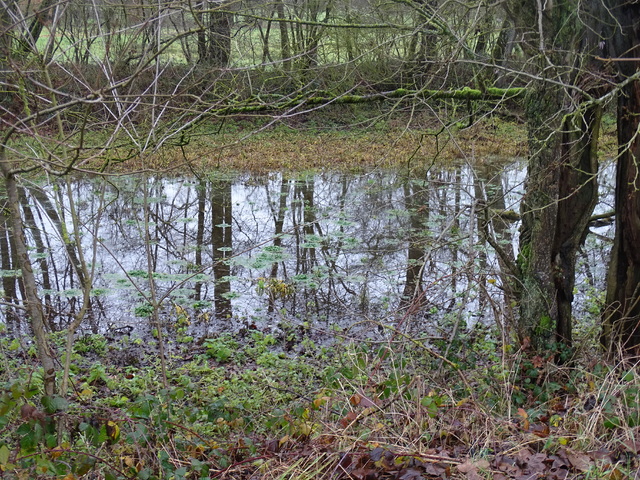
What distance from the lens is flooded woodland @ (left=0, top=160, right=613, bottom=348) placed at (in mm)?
6336

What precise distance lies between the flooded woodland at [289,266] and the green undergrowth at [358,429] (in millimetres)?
685

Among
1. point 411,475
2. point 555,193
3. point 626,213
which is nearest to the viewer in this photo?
point 411,475

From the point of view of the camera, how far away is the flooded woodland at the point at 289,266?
249 inches

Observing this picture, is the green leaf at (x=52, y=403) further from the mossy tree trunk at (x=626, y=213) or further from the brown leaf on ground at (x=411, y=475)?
the mossy tree trunk at (x=626, y=213)

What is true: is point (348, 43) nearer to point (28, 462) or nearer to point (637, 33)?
point (637, 33)

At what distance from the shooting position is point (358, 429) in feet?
12.1

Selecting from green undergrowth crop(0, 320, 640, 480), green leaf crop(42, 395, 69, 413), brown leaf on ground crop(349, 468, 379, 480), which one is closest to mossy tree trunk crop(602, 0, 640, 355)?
green undergrowth crop(0, 320, 640, 480)

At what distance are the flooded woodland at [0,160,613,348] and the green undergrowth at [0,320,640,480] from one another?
685 millimetres

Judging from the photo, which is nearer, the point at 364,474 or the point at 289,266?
the point at 364,474

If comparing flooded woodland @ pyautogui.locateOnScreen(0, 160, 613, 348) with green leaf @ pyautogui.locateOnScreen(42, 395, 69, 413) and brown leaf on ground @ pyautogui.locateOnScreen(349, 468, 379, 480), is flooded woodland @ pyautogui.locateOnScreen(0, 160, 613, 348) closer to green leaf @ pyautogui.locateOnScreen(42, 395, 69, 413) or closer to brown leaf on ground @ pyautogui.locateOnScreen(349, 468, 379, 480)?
brown leaf on ground @ pyautogui.locateOnScreen(349, 468, 379, 480)

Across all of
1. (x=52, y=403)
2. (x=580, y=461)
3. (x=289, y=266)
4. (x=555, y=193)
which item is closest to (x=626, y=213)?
(x=555, y=193)

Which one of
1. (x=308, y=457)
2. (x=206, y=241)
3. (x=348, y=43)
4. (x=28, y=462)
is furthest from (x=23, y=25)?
(x=206, y=241)

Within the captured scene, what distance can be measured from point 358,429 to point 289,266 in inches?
232

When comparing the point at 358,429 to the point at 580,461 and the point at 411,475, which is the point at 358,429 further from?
the point at 580,461
